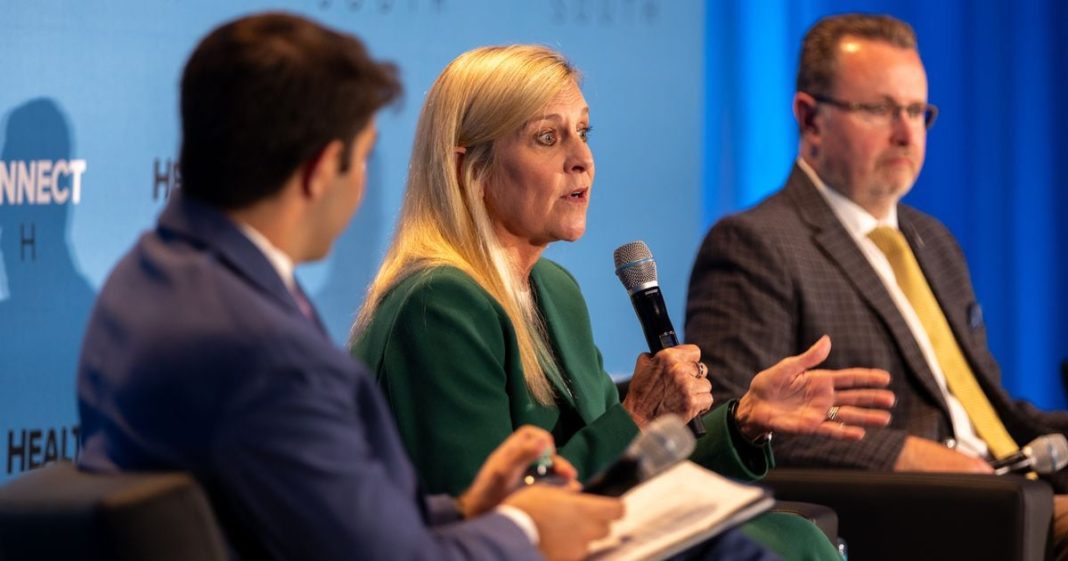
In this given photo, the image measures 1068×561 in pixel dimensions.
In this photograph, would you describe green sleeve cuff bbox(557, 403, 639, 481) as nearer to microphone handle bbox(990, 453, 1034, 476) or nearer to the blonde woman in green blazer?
the blonde woman in green blazer

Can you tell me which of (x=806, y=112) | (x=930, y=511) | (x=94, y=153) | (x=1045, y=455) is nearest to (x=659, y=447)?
(x=930, y=511)

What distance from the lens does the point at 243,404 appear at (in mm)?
1345

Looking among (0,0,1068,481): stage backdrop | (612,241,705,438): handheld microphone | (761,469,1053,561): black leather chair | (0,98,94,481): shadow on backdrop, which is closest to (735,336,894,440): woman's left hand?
(612,241,705,438): handheld microphone

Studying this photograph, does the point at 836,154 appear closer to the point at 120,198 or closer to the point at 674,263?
the point at 674,263

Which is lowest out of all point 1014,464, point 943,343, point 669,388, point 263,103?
point 1014,464

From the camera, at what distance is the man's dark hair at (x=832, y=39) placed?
12.2 ft

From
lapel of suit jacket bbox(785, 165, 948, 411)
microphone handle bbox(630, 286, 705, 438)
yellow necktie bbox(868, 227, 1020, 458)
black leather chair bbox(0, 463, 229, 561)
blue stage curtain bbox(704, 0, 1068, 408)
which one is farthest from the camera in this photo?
blue stage curtain bbox(704, 0, 1068, 408)

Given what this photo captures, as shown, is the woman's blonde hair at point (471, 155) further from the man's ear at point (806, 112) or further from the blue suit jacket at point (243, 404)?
the man's ear at point (806, 112)

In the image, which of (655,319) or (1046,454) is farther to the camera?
(1046,454)

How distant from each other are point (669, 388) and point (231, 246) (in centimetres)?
101

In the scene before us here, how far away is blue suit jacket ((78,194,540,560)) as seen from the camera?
53.3 inches

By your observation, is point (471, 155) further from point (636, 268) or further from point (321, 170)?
point (321, 170)

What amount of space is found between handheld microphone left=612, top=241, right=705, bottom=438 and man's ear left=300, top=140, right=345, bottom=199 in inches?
35.9

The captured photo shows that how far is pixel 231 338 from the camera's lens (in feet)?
4.49
